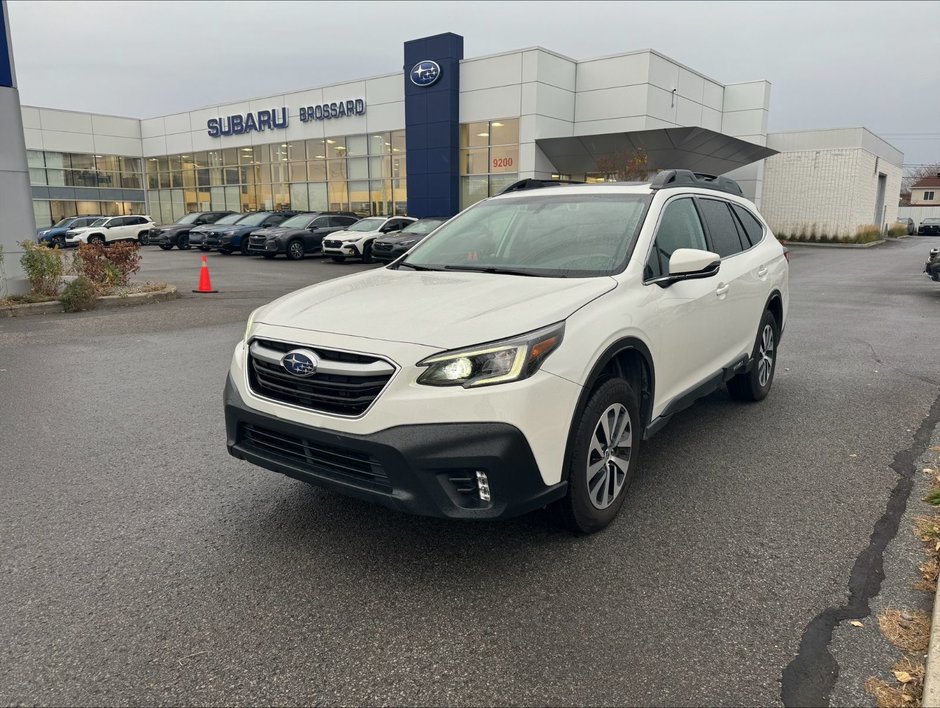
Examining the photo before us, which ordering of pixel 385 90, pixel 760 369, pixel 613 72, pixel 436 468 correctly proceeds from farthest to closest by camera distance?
pixel 385 90, pixel 613 72, pixel 760 369, pixel 436 468

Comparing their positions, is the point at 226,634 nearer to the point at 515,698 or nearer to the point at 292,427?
the point at 292,427

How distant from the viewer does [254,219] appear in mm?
28734

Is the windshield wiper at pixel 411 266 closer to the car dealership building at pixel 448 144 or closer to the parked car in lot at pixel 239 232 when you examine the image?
the parked car in lot at pixel 239 232

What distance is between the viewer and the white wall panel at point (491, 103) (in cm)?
2975

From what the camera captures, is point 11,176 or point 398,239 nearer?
point 11,176

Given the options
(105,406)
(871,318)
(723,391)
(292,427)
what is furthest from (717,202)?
(871,318)

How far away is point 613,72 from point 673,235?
28180mm

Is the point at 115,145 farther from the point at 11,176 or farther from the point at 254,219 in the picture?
the point at 11,176

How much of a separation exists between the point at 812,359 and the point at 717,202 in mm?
3402

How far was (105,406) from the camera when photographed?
242 inches

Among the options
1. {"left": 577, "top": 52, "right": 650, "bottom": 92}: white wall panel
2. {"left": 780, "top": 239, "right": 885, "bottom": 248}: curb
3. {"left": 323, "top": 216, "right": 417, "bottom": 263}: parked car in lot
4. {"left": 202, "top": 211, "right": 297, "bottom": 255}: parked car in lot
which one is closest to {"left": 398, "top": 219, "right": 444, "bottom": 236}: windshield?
{"left": 323, "top": 216, "right": 417, "bottom": 263}: parked car in lot

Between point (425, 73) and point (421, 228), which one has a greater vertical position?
point (425, 73)

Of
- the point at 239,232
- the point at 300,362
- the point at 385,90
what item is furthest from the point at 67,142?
the point at 300,362

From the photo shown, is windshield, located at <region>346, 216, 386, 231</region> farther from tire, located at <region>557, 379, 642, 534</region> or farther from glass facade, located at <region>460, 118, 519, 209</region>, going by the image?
tire, located at <region>557, 379, 642, 534</region>
